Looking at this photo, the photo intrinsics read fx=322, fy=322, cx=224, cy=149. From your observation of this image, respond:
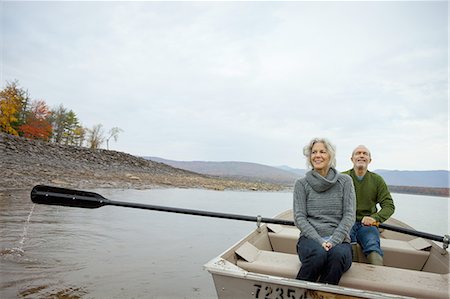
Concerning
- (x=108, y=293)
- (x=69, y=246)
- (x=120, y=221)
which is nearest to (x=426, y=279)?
(x=108, y=293)

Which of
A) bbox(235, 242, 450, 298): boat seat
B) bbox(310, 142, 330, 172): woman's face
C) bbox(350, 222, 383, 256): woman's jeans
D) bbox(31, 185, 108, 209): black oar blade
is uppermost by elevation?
bbox(310, 142, 330, 172): woman's face

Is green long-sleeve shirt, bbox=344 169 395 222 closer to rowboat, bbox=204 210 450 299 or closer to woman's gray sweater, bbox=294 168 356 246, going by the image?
rowboat, bbox=204 210 450 299

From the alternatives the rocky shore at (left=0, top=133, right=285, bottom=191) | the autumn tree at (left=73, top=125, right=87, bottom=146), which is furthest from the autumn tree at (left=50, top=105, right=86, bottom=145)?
the rocky shore at (left=0, top=133, right=285, bottom=191)

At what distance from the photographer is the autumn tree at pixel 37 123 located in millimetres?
36334

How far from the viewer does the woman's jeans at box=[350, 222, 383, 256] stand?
352cm

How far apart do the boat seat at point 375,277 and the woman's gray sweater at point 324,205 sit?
1.03 ft

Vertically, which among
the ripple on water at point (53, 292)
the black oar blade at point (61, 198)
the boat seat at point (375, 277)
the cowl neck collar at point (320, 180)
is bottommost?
the ripple on water at point (53, 292)

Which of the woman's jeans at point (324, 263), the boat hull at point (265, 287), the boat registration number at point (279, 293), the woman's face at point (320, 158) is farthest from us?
the woman's face at point (320, 158)

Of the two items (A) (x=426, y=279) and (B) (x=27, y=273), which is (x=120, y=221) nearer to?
(B) (x=27, y=273)

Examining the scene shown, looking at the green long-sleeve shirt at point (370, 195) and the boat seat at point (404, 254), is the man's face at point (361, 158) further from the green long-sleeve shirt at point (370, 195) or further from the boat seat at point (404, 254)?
the boat seat at point (404, 254)

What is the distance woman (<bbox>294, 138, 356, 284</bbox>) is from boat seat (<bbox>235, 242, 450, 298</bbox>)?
0.13 m

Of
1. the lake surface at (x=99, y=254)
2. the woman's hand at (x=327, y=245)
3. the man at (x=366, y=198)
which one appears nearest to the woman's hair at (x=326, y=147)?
the woman's hand at (x=327, y=245)

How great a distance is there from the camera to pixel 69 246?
5148mm

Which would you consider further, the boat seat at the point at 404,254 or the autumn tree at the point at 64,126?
the autumn tree at the point at 64,126
